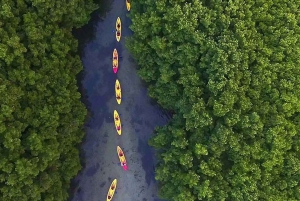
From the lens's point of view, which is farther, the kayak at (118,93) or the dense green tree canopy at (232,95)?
the kayak at (118,93)

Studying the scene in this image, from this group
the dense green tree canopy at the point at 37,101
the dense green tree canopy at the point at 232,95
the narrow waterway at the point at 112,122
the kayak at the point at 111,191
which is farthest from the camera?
the narrow waterway at the point at 112,122

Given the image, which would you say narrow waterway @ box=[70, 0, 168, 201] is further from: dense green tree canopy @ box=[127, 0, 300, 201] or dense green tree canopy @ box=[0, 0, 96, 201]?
dense green tree canopy @ box=[127, 0, 300, 201]

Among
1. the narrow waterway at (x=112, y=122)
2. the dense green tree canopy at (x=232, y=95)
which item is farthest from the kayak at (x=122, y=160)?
the dense green tree canopy at (x=232, y=95)

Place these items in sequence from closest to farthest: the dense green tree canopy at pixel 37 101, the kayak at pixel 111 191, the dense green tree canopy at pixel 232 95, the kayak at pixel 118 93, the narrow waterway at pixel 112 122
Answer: the dense green tree canopy at pixel 37 101, the dense green tree canopy at pixel 232 95, the kayak at pixel 111 191, the narrow waterway at pixel 112 122, the kayak at pixel 118 93

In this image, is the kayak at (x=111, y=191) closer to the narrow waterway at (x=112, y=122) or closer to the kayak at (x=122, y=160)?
the narrow waterway at (x=112, y=122)

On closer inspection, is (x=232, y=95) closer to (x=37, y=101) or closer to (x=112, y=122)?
(x=112, y=122)

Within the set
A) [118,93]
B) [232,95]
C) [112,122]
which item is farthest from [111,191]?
[232,95]

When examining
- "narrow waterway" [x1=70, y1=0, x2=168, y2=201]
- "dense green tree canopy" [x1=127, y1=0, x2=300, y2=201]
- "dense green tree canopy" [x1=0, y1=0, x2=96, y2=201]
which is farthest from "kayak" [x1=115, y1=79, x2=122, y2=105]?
"dense green tree canopy" [x1=127, y1=0, x2=300, y2=201]
